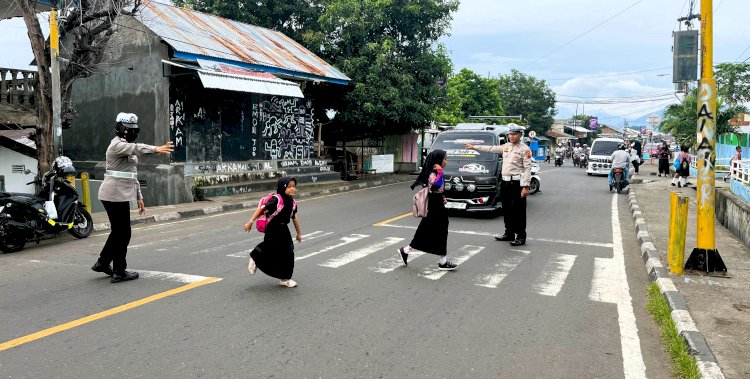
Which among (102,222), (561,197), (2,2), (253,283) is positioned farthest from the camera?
(561,197)

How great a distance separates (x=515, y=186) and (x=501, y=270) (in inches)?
96.8

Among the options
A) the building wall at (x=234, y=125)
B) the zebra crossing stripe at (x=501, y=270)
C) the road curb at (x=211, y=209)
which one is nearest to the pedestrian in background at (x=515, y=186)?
the zebra crossing stripe at (x=501, y=270)

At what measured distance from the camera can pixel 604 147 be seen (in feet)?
96.6

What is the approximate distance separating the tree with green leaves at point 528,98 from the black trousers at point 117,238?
6577 cm

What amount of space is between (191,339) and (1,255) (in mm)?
5509

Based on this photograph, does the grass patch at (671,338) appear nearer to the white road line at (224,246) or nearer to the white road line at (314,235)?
the white road line at (314,235)

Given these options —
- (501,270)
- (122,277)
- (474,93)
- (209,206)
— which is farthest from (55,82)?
(474,93)

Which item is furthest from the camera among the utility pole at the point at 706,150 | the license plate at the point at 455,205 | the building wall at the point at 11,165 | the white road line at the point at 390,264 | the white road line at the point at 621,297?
the building wall at the point at 11,165

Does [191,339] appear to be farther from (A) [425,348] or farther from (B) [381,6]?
(B) [381,6]

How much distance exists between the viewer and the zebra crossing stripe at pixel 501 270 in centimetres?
682

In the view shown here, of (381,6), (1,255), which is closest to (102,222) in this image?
(1,255)

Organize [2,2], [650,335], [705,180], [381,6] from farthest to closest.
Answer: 1. [381,6]
2. [2,2]
3. [705,180]
4. [650,335]

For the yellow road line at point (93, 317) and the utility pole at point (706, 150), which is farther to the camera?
the utility pole at point (706, 150)

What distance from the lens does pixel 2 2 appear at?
14.5 meters
